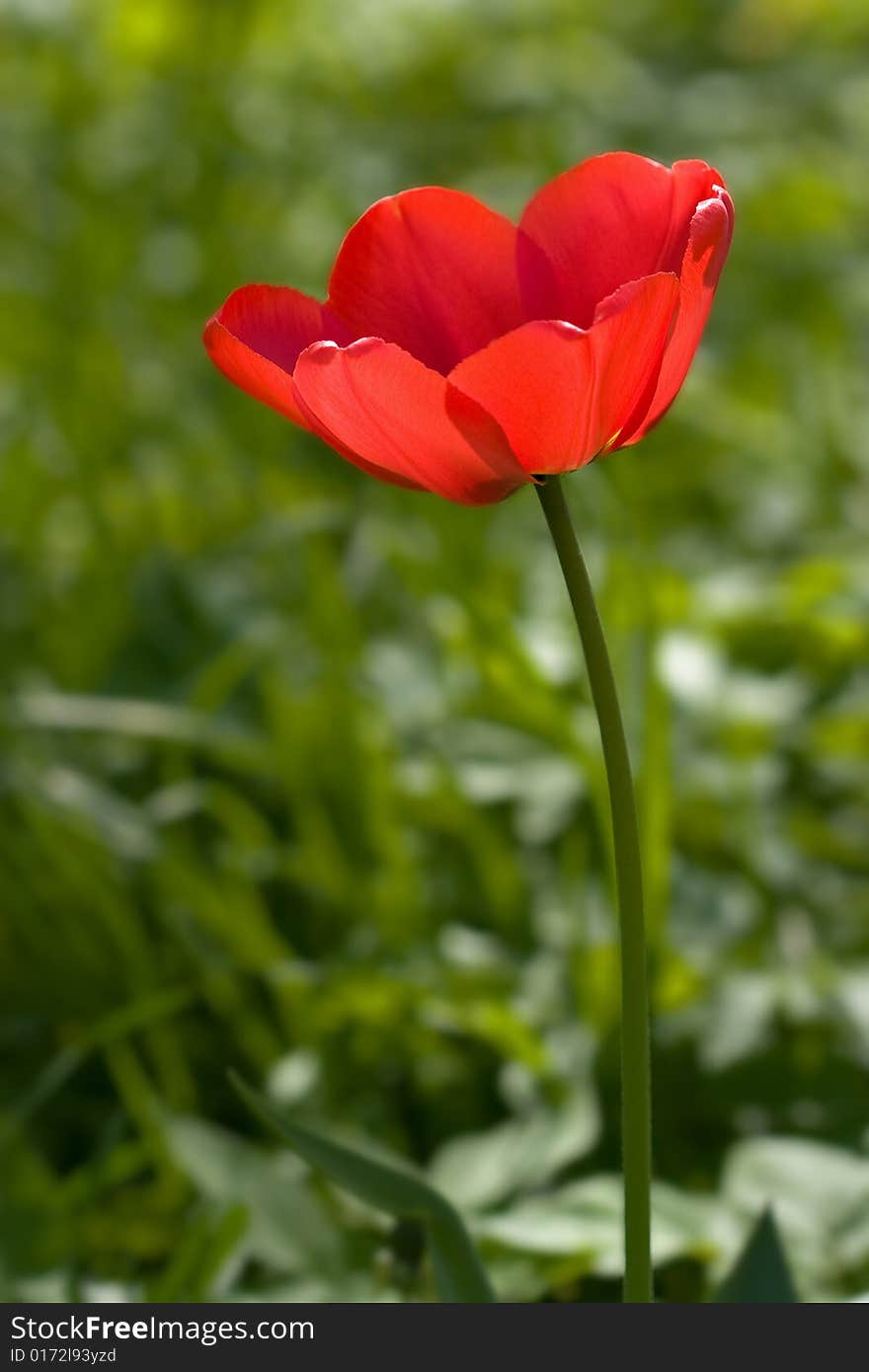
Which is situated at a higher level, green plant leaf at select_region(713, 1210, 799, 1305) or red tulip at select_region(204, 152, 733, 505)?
red tulip at select_region(204, 152, 733, 505)

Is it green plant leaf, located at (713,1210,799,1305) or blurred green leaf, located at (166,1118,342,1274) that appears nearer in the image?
green plant leaf, located at (713,1210,799,1305)

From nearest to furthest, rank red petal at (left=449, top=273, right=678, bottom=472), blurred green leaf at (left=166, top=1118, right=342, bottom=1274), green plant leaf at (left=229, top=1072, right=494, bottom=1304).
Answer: red petal at (left=449, top=273, right=678, bottom=472) → green plant leaf at (left=229, top=1072, right=494, bottom=1304) → blurred green leaf at (left=166, top=1118, right=342, bottom=1274)

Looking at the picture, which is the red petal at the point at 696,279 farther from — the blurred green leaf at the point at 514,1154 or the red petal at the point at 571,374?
the blurred green leaf at the point at 514,1154

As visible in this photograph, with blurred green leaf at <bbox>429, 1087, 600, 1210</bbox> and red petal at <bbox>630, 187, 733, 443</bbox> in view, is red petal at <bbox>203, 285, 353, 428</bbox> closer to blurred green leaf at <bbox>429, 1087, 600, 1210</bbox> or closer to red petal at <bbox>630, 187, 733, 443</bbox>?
red petal at <bbox>630, 187, 733, 443</bbox>

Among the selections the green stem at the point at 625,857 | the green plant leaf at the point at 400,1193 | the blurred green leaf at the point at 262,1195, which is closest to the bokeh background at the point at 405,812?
the blurred green leaf at the point at 262,1195

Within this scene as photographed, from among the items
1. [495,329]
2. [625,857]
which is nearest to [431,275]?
[495,329]

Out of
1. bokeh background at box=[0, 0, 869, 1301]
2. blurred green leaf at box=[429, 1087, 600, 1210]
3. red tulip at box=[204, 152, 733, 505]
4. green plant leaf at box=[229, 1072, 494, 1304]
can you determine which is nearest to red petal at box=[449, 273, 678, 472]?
red tulip at box=[204, 152, 733, 505]

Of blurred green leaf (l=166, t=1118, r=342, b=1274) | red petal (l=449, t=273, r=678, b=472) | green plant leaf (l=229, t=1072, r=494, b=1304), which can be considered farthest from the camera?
blurred green leaf (l=166, t=1118, r=342, b=1274)
